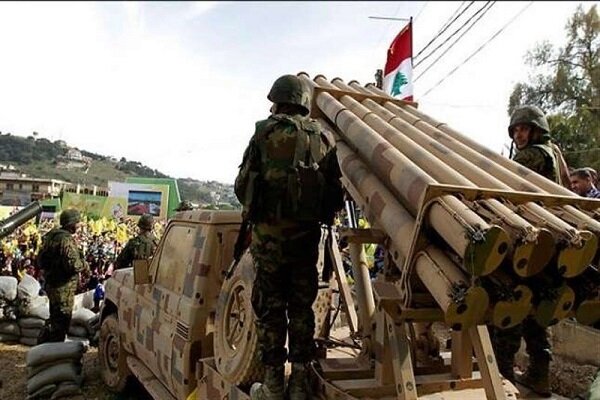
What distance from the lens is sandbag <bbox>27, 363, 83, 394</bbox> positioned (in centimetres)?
593

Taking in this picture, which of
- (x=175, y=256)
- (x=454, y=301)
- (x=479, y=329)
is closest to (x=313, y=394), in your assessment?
(x=479, y=329)

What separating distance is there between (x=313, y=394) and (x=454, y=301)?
50.0 inches

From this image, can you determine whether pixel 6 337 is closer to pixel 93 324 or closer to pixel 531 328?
pixel 93 324

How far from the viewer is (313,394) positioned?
10.7 ft

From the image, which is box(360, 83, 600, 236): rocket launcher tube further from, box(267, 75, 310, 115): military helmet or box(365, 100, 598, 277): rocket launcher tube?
box(267, 75, 310, 115): military helmet

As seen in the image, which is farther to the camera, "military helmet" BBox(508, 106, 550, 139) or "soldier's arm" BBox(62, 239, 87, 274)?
"soldier's arm" BBox(62, 239, 87, 274)

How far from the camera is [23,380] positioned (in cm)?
677

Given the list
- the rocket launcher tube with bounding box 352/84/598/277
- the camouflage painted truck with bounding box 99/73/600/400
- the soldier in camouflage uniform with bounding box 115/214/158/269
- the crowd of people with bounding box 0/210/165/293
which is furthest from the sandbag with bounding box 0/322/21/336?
the rocket launcher tube with bounding box 352/84/598/277

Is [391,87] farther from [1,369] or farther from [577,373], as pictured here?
[1,369]

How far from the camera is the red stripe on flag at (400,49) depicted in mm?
Answer: 11081

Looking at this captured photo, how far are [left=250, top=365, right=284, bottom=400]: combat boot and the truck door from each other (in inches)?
56.0

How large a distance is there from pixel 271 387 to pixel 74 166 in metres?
10.1

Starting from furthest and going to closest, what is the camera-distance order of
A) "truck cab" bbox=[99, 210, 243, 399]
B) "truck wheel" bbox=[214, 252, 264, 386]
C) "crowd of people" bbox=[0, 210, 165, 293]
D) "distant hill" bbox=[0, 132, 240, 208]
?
"crowd of people" bbox=[0, 210, 165, 293]
"distant hill" bbox=[0, 132, 240, 208]
"truck cab" bbox=[99, 210, 243, 399]
"truck wheel" bbox=[214, 252, 264, 386]

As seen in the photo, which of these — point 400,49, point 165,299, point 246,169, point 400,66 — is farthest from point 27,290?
point 400,49
